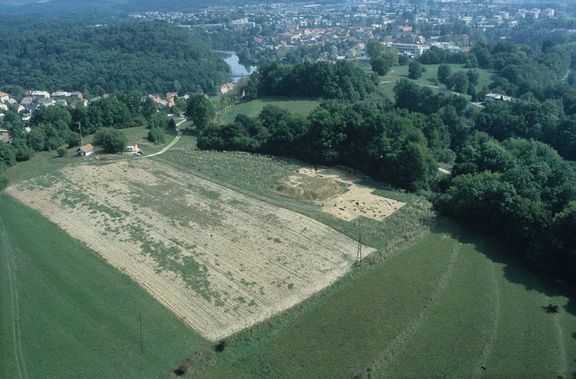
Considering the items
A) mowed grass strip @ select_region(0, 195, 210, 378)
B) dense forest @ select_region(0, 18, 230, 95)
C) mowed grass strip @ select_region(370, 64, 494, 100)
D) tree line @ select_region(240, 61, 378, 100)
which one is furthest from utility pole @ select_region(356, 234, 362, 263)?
dense forest @ select_region(0, 18, 230, 95)

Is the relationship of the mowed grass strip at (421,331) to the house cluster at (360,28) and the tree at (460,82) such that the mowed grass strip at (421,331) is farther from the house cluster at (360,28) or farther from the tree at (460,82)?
the house cluster at (360,28)

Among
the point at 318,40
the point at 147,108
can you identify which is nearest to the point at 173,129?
the point at 147,108

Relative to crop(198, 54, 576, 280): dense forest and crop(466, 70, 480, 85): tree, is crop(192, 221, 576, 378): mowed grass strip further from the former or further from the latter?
crop(466, 70, 480, 85): tree

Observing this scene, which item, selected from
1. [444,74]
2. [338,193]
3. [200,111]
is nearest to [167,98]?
[200,111]

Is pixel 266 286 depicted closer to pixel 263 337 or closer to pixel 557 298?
pixel 263 337

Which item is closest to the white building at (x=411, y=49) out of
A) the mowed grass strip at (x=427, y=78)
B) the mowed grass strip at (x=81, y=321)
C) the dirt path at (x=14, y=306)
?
the mowed grass strip at (x=427, y=78)
